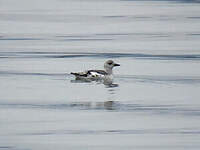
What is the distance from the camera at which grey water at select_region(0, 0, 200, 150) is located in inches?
630

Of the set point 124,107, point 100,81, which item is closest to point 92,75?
point 100,81

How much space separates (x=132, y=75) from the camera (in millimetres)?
22797

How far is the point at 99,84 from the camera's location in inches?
862

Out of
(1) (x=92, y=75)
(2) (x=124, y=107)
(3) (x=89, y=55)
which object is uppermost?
(3) (x=89, y=55)

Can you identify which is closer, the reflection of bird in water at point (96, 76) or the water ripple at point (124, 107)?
the water ripple at point (124, 107)

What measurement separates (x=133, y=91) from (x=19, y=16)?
2050 centimetres

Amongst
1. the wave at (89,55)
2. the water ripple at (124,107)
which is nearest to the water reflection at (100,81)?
the water ripple at (124,107)

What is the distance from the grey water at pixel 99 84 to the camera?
52.5ft

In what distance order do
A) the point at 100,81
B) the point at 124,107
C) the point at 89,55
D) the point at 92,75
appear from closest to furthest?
the point at 124,107
the point at 92,75
the point at 100,81
the point at 89,55

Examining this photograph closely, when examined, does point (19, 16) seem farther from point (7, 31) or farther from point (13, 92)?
point (13, 92)

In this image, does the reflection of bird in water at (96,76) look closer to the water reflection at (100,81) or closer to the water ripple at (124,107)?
the water reflection at (100,81)

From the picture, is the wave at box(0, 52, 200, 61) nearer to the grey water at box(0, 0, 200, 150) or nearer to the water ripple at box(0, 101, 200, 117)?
the grey water at box(0, 0, 200, 150)

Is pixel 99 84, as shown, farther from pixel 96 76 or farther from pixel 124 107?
pixel 124 107

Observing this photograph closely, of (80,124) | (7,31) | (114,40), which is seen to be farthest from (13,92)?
(7,31)
